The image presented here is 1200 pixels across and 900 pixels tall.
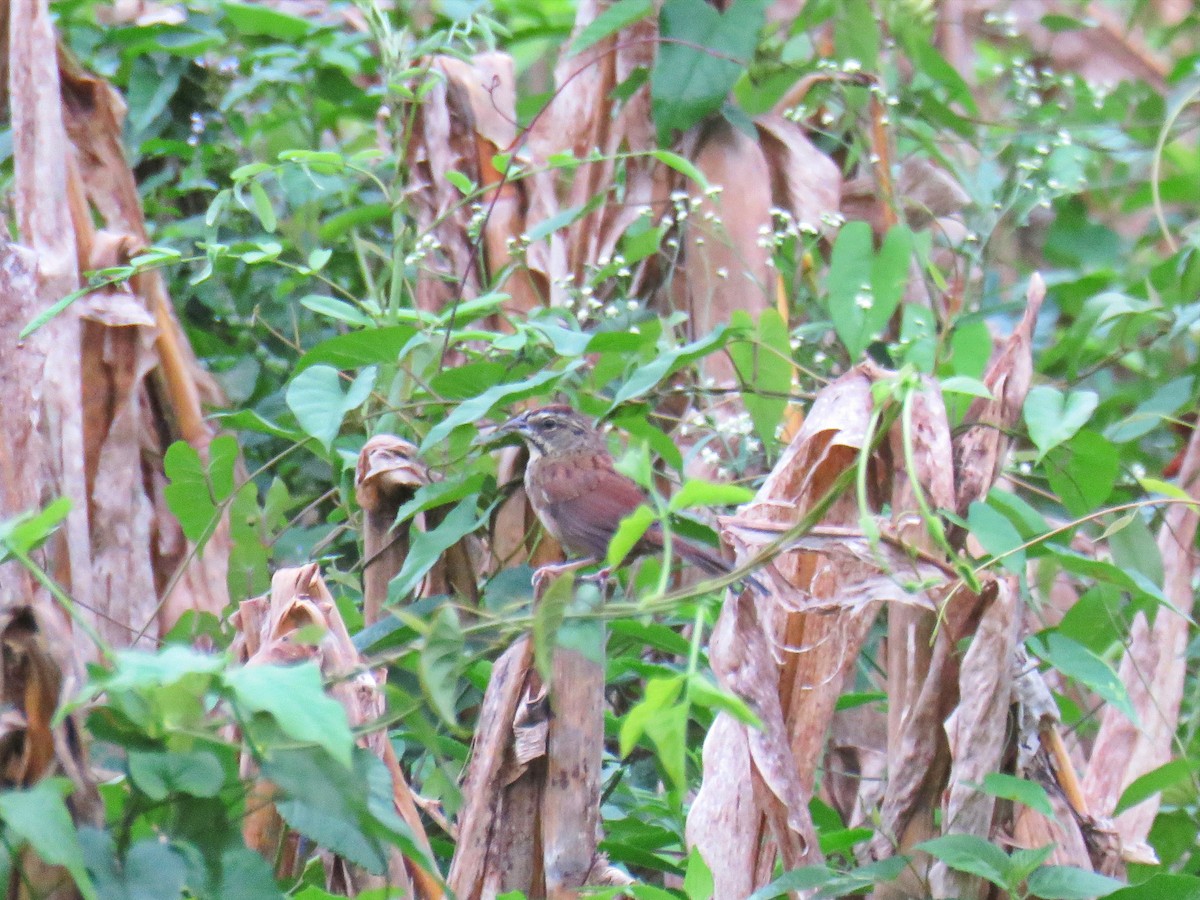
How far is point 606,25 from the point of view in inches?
156

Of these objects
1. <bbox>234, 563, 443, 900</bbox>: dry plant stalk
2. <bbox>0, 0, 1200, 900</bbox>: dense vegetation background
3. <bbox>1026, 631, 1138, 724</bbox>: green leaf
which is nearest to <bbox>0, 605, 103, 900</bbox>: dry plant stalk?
<bbox>0, 0, 1200, 900</bbox>: dense vegetation background

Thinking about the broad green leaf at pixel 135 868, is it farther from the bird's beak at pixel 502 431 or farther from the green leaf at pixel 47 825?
A: the bird's beak at pixel 502 431

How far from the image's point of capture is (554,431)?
4.07m

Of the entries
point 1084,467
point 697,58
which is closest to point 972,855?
point 1084,467

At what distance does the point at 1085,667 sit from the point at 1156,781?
0.54 meters

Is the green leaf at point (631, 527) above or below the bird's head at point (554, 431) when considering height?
above

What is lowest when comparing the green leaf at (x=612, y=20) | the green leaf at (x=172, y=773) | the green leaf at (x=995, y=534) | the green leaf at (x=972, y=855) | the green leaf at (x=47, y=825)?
the green leaf at (x=972, y=855)

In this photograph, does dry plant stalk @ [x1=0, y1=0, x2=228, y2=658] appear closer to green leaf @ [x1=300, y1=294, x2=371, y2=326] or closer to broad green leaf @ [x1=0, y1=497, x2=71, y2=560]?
green leaf @ [x1=300, y1=294, x2=371, y2=326]

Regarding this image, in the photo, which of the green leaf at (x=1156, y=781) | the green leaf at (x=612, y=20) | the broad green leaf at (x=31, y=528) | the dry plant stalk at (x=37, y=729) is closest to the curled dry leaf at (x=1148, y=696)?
the green leaf at (x=1156, y=781)

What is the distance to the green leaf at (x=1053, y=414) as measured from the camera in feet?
7.86

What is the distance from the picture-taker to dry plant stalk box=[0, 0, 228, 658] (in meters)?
3.22

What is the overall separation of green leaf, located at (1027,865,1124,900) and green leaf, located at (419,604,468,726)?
1163 mm

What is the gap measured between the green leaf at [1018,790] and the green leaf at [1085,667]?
213 millimetres

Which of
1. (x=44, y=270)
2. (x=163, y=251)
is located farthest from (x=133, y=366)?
(x=163, y=251)
